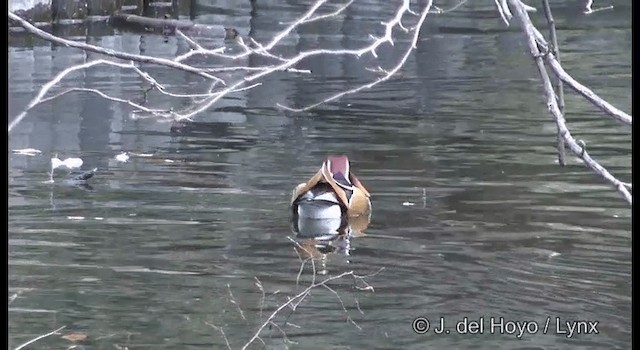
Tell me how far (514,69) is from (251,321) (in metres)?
12.7

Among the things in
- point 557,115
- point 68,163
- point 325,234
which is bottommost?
point 325,234

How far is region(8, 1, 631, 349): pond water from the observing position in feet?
23.3

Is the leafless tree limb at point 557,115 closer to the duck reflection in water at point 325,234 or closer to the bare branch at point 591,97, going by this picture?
the bare branch at point 591,97

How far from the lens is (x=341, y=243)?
31.2 feet

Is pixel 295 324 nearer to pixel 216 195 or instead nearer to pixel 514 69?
pixel 216 195

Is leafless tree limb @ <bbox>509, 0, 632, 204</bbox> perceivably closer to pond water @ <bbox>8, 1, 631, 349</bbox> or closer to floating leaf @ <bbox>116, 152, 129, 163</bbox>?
pond water @ <bbox>8, 1, 631, 349</bbox>

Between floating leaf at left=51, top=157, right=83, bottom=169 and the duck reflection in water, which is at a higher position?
floating leaf at left=51, top=157, right=83, bottom=169

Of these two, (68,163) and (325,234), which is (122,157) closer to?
(68,163)

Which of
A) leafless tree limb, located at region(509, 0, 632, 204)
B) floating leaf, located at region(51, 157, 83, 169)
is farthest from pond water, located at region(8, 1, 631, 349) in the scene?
leafless tree limb, located at region(509, 0, 632, 204)

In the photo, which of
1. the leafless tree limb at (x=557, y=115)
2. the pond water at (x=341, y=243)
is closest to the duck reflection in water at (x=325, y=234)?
the pond water at (x=341, y=243)

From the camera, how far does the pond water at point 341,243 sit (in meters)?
7.11

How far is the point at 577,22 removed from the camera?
25.4m

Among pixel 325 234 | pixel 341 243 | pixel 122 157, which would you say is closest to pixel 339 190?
pixel 325 234
